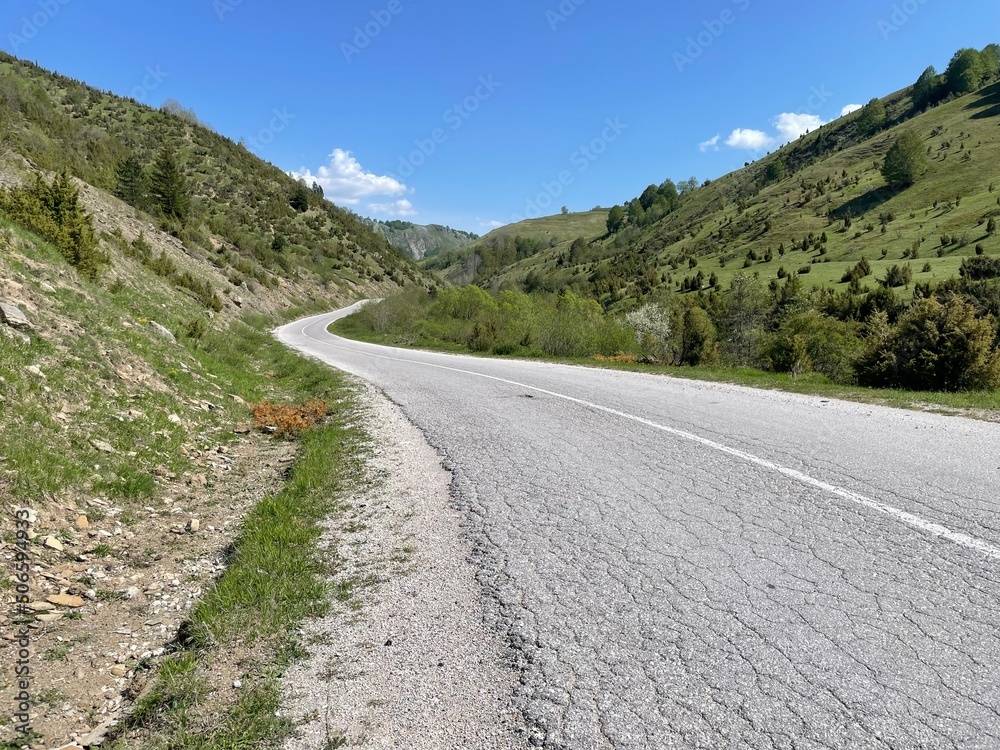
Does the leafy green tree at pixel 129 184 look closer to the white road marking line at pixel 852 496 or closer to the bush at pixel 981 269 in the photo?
the white road marking line at pixel 852 496

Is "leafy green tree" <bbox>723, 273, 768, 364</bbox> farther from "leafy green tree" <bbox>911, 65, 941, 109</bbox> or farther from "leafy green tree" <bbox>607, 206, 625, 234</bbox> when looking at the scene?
"leafy green tree" <bbox>607, 206, 625, 234</bbox>

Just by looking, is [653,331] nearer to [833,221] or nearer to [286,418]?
[286,418]

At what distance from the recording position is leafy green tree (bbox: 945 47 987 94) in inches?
3629

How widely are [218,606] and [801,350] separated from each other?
849 inches

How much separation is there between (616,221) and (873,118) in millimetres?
61565

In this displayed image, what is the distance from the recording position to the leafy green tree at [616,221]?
144125mm

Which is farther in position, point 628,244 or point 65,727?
point 628,244

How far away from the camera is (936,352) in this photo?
1091 centimetres

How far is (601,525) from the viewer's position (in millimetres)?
4133

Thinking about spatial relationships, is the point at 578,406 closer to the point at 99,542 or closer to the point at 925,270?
the point at 99,542

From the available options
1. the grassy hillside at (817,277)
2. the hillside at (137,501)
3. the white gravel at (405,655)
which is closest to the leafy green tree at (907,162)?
the grassy hillside at (817,277)

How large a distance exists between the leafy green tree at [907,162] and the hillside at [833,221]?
1.50 meters

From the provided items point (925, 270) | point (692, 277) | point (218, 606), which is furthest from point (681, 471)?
point (692, 277)

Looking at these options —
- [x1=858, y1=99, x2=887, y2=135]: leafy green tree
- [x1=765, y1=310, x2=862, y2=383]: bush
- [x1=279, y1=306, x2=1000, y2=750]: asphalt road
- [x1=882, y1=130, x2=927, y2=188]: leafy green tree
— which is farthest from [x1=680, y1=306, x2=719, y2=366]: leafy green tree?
[x1=858, y1=99, x2=887, y2=135]: leafy green tree
